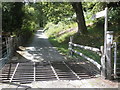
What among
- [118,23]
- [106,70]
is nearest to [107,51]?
[106,70]

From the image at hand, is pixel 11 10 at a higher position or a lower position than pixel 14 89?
higher

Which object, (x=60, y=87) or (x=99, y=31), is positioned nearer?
(x=60, y=87)

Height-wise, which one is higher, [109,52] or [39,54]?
[109,52]

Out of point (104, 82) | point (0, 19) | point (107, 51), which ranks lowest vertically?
point (104, 82)

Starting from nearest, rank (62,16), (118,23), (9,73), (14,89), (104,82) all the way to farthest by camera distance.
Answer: (14,89), (104,82), (9,73), (118,23), (62,16)

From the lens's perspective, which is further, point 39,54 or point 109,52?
point 39,54

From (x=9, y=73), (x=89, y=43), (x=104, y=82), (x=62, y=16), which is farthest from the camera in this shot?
(x=62, y=16)

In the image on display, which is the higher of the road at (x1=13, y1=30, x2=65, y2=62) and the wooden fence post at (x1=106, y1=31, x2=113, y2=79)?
the wooden fence post at (x1=106, y1=31, x2=113, y2=79)

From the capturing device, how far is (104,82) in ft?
14.6

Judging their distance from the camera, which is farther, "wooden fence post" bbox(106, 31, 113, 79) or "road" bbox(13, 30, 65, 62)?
"road" bbox(13, 30, 65, 62)

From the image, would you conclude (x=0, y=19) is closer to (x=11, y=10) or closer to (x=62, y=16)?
(x=11, y=10)

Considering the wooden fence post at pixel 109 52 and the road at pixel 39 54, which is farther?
the road at pixel 39 54

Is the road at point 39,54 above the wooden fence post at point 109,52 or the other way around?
the other way around

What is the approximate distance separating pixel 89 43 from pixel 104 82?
26.7 feet
